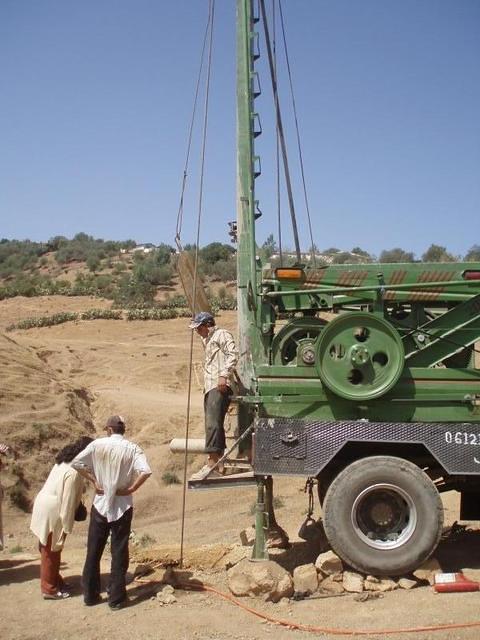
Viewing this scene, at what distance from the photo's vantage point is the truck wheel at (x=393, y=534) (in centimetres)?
588

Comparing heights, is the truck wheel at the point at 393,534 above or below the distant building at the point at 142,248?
below

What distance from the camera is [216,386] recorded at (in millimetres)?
6445

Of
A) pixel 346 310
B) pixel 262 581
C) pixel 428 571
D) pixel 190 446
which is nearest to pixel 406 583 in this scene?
pixel 428 571

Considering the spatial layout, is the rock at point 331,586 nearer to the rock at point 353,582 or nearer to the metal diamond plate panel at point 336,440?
the rock at point 353,582

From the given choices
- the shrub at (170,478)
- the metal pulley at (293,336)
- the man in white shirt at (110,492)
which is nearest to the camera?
the man in white shirt at (110,492)

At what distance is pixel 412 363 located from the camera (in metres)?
6.23

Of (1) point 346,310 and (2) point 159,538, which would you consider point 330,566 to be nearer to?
(1) point 346,310

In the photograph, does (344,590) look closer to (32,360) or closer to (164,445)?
(164,445)

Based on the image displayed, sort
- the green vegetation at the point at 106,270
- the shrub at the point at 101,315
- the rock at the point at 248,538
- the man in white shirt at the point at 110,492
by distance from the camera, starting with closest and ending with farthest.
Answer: the man in white shirt at the point at 110,492 → the rock at the point at 248,538 → the shrub at the point at 101,315 → the green vegetation at the point at 106,270

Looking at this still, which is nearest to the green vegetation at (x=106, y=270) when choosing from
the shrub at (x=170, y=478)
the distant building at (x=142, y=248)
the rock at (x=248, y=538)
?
the distant building at (x=142, y=248)

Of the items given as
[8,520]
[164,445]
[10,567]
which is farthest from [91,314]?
[10,567]

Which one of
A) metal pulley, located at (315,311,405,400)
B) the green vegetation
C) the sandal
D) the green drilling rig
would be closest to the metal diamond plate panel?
the green drilling rig

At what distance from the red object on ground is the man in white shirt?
Answer: 242cm

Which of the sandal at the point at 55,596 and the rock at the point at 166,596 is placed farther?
the sandal at the point at 55,596
